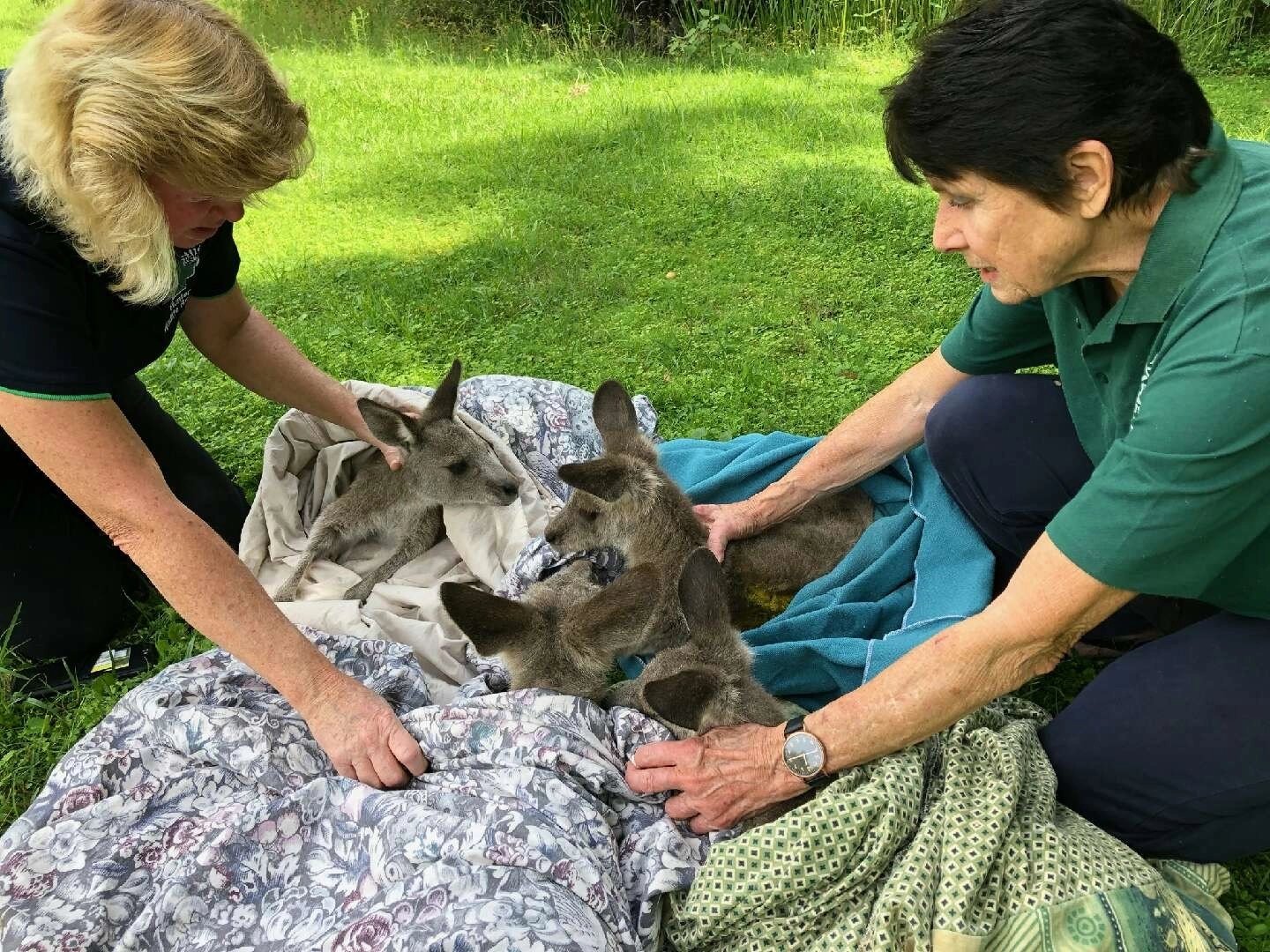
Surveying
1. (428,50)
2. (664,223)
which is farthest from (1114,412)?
(428,50)

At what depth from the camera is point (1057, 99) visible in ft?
8.52

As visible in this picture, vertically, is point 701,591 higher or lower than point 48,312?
lower

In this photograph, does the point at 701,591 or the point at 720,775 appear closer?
the point at 720,775

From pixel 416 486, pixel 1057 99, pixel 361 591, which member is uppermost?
pixel 1057 99

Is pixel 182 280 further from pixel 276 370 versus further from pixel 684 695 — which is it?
pixel 684 695

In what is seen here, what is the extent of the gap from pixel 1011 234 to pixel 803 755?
63.7 inches

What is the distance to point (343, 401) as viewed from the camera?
203 inches

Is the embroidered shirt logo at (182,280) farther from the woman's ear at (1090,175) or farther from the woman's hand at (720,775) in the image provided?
the woman's ear at (1090,175)

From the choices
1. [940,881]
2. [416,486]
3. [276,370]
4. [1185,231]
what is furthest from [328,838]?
[1185,231]

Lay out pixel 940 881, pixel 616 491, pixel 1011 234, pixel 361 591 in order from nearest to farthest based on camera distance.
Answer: pixel 1011 234
pixel 940 881
pixel 616 491
pixel 361 591

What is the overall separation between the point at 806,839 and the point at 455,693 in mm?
1676

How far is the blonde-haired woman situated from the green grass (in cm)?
86

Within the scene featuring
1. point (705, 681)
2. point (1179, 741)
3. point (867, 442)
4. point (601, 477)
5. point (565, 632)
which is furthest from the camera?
point (867, 442)

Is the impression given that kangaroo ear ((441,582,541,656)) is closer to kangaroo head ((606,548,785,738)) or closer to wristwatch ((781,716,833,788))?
kangaroo head ((606,548,785,738))
